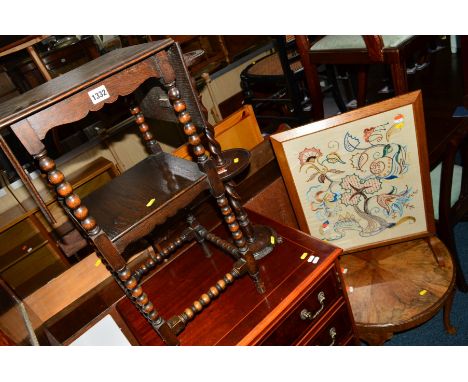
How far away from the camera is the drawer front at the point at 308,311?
1.37 meters

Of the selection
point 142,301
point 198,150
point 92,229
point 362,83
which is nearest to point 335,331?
point 142,301

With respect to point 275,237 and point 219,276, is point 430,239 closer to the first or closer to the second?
point 275,237

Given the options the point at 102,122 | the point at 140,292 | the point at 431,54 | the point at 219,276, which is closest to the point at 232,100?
the point at 102,122

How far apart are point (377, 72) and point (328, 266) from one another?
11.0ft

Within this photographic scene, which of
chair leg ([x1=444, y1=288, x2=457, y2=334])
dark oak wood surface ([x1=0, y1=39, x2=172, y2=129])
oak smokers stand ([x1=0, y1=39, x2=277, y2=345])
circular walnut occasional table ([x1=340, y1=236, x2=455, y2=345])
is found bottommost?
chair leg ([x1=444, y1=288, x2=457, y2=334])

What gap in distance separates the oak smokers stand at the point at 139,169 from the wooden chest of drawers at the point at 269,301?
8 cm

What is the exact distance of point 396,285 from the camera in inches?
67.9

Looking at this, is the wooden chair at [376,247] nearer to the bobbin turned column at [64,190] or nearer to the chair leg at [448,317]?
the chair leg at [448,317]

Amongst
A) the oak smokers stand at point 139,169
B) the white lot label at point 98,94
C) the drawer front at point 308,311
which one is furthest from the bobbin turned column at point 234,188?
the white lot label at point 98,94

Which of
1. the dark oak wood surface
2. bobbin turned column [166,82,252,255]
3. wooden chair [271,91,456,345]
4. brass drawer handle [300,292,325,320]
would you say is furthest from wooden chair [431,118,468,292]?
the dark oak wood surface

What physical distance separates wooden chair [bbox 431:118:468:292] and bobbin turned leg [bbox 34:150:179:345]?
1.43 meters

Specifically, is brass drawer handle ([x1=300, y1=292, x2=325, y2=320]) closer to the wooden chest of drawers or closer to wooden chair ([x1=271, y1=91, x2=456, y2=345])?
the wooden chest of drawers

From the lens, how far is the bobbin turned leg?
879mm

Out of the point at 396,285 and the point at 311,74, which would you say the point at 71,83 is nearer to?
the point at 396,285
